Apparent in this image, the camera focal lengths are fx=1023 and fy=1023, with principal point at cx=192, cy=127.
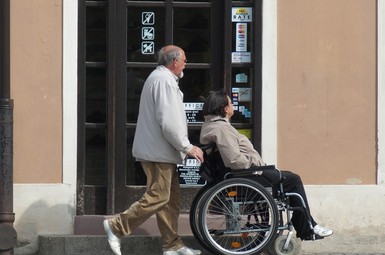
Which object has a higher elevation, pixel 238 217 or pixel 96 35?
pixel 96 35

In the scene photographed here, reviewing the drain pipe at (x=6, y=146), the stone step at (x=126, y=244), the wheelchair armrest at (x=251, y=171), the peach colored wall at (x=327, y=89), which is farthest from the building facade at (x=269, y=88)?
the wheelchair armrest at (x=251, y=171)

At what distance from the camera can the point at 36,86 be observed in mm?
9141

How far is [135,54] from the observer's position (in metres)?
9.52

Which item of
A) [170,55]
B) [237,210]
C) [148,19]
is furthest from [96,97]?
[237,210]

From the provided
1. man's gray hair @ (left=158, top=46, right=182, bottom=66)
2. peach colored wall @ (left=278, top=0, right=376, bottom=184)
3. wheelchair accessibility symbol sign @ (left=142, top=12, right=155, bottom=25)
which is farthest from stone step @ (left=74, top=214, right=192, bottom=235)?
wheelchair accessibility symbol sign @ (left=142, top=12, right=155, bottom=25)

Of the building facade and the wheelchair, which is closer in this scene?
the wheelchair

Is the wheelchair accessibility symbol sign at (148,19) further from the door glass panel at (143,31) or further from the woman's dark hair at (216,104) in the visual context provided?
the woman's dark hair at (216,104)

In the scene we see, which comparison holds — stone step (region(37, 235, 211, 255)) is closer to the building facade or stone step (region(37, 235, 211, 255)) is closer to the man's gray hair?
the building facade

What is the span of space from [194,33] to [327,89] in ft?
4.42

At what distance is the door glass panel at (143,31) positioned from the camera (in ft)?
31.1

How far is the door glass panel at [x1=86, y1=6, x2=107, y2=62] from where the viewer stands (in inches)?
371

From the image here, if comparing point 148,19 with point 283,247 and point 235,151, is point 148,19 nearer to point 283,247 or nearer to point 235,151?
point 235,151

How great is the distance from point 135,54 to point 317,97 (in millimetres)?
1734

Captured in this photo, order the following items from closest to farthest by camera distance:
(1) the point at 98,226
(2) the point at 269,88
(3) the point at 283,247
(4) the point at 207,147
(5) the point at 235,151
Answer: (5) the point at 235,151
(4) the point at 207,147
(3) the point at 283,247
(1) the point at 98,226
(2) the point at 269,88
